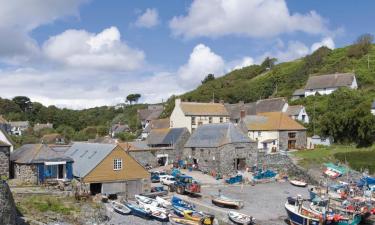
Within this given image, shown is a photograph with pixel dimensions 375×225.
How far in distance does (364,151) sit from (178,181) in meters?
23.0

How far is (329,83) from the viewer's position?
8162 cm

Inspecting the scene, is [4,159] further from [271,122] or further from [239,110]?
[239,110]

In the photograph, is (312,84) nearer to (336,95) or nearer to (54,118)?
(336,95)

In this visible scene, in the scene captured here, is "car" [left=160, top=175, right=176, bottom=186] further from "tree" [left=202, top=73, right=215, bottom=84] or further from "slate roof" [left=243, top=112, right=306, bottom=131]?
"tree" [left=202, top=73, right=215, bottom=84]

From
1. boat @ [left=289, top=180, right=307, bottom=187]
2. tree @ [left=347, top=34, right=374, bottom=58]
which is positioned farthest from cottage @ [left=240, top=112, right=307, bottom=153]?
tree @ [left=347, top=34, right=374, bottom=58]

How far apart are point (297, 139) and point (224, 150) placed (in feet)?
44.8

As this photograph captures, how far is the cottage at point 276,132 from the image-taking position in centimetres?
5928

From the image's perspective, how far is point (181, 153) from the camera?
59.0 m

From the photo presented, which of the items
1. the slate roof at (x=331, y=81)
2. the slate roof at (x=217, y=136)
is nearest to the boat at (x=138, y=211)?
the slate roof at (x=217, y=136)

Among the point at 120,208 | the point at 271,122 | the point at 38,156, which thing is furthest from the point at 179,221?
the point at 271,122

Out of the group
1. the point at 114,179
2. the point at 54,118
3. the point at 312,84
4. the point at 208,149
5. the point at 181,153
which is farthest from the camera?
the point at 54,118

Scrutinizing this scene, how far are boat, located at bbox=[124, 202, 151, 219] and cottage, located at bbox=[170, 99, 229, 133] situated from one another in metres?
31.1

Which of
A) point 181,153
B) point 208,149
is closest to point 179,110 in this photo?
point 181,153

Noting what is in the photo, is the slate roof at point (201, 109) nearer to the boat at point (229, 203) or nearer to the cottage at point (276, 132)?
the cottage at point (276, 132)
